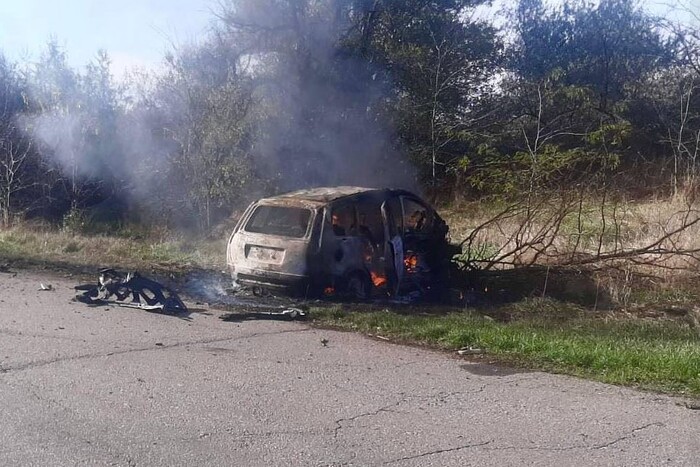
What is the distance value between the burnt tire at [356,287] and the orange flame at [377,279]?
62 mm

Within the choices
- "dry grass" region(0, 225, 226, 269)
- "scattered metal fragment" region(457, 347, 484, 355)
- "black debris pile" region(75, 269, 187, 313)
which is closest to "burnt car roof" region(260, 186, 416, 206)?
"black debris pile" region(75, 269, 187, 313)

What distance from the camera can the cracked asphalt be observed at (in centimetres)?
422

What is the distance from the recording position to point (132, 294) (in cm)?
920

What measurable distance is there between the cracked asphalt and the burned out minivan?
5.94ft

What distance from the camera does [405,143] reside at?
19297mm

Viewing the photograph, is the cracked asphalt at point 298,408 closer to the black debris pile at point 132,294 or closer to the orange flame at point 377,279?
the black debris pile at point 132,294

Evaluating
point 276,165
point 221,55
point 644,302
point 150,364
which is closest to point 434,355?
point 150,364

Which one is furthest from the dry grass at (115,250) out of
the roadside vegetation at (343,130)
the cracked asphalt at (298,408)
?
the cracked asphalt at (298,408)

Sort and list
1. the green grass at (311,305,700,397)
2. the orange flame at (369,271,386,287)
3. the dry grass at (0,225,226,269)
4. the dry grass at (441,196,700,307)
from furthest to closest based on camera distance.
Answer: the dry grass at (0,225,226,269)
the dry grass at (441,196,700,307)
the orange flame at (369,271,386,287)
the green grass at (311,305,700,397)

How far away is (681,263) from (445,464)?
711cm

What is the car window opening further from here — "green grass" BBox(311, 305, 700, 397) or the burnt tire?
"green grass" BBox(311, 305, 700, 397)

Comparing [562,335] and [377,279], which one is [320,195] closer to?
[377,279]

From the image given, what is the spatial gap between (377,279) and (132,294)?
10.1 feet

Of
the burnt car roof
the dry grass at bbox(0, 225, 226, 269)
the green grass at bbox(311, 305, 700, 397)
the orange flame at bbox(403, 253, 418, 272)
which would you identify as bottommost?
the green grass at bbox(311, 305, 700, 397)
